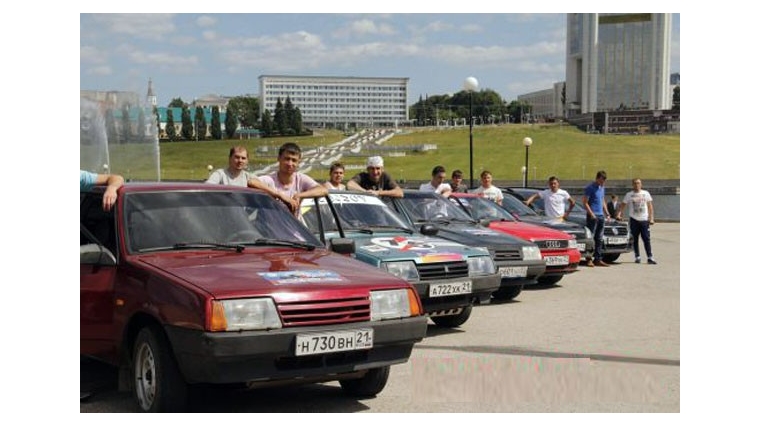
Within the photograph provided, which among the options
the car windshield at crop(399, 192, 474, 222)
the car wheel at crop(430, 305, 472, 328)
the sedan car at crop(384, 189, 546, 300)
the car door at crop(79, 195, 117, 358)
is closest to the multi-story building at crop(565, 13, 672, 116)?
the car windshield at crop(399, 192, 474, 222)

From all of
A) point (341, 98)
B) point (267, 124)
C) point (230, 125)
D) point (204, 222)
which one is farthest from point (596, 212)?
point (341, 98)

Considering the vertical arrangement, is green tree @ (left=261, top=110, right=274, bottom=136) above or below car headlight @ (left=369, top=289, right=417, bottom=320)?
above

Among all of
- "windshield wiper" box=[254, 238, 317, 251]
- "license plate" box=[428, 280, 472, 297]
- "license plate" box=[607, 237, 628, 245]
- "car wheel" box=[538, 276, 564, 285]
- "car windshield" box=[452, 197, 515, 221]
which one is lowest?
"car wheel" box=[538, 276, 564, 285]

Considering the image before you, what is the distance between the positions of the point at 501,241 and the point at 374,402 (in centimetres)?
609

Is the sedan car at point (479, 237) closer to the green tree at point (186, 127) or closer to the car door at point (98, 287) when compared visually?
the car door at point (98, 287)

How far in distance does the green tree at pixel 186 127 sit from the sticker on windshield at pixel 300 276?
4680 inches

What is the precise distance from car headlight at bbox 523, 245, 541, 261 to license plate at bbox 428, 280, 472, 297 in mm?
3023

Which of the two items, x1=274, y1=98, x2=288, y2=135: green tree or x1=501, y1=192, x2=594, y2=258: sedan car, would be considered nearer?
x1=501, y1=192, x2=594, y2=258: sedan car

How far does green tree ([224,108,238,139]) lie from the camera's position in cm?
15675

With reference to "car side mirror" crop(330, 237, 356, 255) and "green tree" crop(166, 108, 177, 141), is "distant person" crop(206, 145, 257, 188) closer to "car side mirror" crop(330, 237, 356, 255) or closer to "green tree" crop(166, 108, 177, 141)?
"car side mirror" crop(330, 237, 356, 255)

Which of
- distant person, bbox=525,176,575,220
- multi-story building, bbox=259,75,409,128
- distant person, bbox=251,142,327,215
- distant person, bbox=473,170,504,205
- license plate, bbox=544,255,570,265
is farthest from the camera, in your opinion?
multi-story building, bbox=259,75,409,128

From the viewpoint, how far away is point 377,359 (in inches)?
221
